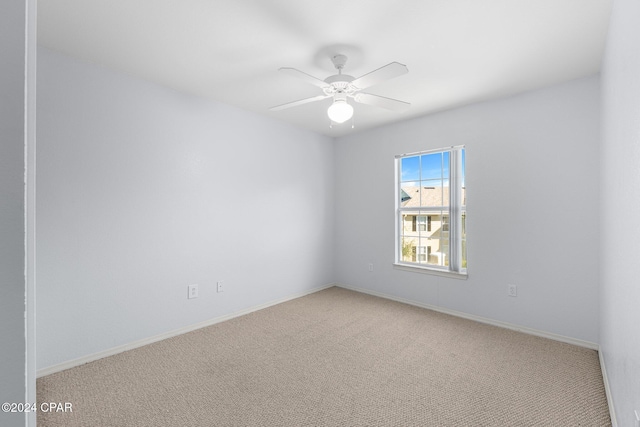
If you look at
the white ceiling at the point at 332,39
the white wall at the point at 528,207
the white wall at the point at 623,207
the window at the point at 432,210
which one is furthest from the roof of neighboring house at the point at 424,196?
the white wall at the point at 623,207

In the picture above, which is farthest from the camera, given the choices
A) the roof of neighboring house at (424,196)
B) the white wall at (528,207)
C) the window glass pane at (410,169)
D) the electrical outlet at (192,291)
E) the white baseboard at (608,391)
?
the window glass pane at (410,169)

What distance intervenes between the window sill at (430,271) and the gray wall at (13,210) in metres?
3.60

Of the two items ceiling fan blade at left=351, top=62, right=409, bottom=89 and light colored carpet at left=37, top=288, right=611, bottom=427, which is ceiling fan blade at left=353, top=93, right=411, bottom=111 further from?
light colored carpet at left=37, top=288, right=611, bottom=427

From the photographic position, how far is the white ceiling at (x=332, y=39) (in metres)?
1.78

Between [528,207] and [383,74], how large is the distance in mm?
2060

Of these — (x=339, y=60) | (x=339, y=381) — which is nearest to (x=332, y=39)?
(x=339, y=60)

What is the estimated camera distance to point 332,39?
206cm

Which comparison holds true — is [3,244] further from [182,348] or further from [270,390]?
[182,348]

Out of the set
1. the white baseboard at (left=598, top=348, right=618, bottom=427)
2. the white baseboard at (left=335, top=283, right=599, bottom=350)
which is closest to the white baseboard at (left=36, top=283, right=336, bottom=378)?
the white baseboard at (left=335, top=283, right=599, bottom=350)

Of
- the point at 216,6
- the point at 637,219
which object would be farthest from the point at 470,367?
the point at 216,6

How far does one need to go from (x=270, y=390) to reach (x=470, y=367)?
1.52m

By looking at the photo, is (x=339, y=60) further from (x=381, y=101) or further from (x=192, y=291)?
(x=192, y=291)

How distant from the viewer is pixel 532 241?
2.92 meters

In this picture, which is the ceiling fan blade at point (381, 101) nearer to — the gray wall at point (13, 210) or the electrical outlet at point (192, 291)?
the gray wall at point (13, 210)
